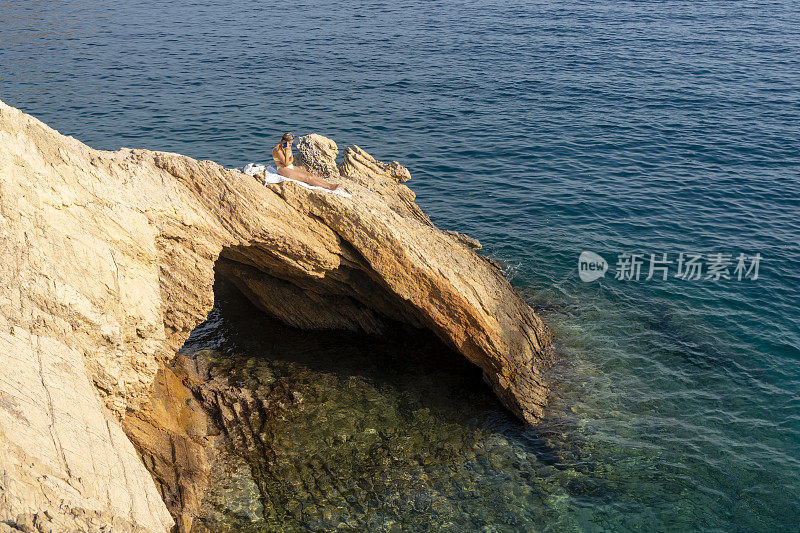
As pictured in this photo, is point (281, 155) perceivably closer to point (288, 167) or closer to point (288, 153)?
point (288, 153)

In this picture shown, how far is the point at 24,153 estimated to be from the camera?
1165 centimetres

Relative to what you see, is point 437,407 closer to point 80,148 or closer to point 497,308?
point 497,308

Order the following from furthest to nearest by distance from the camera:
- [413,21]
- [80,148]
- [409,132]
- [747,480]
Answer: [413,21] < [409,132] < [747,480] < [80,148]

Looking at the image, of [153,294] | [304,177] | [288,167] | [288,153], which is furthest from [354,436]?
[288,153]

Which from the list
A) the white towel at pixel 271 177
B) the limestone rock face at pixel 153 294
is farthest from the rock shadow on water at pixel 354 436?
the white towel at pixel 271 177

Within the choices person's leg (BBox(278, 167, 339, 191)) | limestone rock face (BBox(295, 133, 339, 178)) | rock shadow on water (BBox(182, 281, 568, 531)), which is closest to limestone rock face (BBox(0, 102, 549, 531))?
limestone rock face (BBox(295, 133, 339, 178))

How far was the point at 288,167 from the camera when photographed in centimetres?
1661

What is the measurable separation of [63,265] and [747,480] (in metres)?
15.9

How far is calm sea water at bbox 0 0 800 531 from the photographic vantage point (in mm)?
15422

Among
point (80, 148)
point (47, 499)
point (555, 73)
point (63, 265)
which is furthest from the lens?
point (555, 73)

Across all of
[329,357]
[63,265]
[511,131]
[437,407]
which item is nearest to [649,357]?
[437,407]

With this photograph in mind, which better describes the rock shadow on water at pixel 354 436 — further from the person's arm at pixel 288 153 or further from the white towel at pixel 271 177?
the person's arm at pixel 288 153

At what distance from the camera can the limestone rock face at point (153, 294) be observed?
9.48 metres

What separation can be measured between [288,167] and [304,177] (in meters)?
0.49
